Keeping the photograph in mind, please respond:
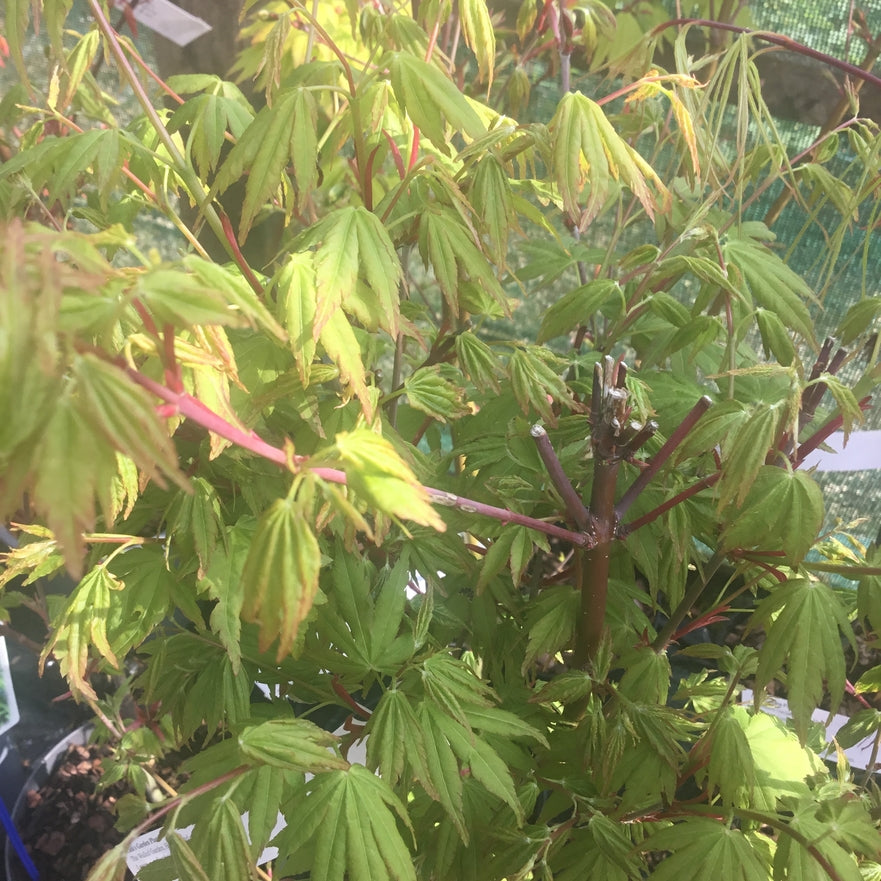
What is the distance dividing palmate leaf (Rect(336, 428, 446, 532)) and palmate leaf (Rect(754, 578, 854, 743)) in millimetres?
347

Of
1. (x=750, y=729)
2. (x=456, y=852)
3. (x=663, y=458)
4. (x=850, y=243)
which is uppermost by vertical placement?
(x=850, y=243)

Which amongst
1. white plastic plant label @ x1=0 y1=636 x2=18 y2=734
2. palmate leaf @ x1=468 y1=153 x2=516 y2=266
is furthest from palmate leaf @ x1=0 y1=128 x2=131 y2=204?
white plastic plant label @ x1=0 y1=636 x2=18 y2=734

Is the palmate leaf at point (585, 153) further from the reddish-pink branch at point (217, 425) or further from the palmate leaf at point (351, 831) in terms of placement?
the palmate leaf at point (351, 831)

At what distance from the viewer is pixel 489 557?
59 centimetres

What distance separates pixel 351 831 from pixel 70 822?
29.5 inches

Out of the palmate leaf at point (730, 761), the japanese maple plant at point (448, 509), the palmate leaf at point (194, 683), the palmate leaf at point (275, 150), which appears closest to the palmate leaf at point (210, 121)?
the japanese maple plant at point (448, 509)

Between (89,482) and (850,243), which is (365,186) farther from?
(850,243)

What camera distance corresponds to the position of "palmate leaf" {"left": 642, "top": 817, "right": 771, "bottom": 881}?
55cm

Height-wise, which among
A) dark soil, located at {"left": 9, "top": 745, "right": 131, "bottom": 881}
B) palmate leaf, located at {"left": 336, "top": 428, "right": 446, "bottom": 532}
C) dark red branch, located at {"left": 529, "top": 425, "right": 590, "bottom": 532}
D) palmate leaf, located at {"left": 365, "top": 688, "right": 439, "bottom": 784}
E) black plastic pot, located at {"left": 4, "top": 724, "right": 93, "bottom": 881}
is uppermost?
palmate leaf, located at {"left": 336, "top": 428, "right": 446, "bottom": 532}

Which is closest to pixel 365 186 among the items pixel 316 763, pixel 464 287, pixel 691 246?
pixel 464 287

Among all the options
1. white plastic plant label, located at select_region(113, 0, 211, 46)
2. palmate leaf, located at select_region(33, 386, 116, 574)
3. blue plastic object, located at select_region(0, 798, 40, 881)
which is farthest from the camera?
blue plastic object, located at select_region(0, 798, 40, 881)

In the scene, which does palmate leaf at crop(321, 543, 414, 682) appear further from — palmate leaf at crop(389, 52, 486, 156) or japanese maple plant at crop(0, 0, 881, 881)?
palmate leaf at crop(389, 52, 486, 156)

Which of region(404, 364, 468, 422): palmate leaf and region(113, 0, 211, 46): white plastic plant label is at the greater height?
region(113, 0, 211, 46): white plastic plant label

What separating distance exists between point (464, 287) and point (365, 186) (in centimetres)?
15
